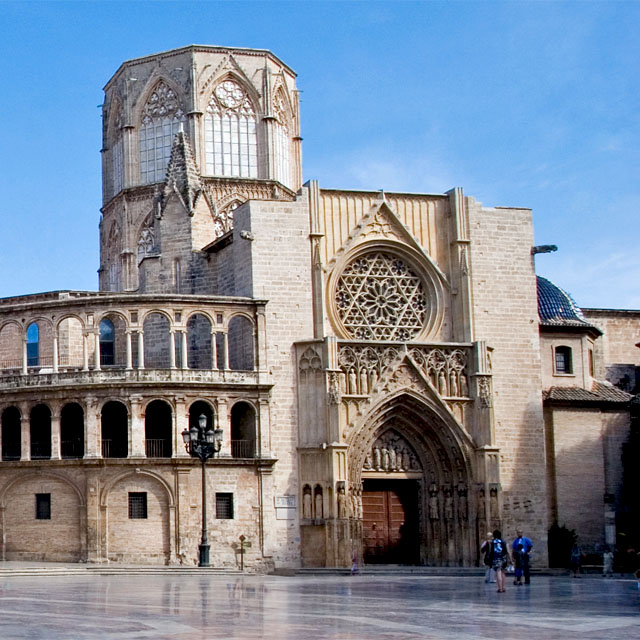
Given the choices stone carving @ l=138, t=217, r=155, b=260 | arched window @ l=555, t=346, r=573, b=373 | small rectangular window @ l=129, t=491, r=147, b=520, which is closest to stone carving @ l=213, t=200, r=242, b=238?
stone carving @ l=138, t=217, r=155, b=260

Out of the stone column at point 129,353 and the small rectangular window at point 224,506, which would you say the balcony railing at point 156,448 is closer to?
the small rectangular window at point 224,506

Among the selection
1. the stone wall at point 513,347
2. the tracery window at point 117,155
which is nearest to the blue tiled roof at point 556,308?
the stone wall at point 513,347

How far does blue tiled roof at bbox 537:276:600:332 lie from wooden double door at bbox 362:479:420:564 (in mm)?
9480

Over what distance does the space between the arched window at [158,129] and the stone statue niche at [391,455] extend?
22915mm

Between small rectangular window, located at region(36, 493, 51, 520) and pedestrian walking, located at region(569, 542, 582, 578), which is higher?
small rectangular window, located at region(36, 493, 51, 520)

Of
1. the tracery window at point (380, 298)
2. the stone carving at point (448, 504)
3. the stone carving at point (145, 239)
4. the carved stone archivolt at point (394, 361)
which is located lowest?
the stone carving at point (448, 504)

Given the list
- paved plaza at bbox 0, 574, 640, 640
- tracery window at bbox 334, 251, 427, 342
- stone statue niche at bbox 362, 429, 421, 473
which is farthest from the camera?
tracery window at bbox 334, 251, 427, 342

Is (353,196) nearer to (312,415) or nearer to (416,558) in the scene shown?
(312,415)

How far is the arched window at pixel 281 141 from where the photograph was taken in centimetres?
6725

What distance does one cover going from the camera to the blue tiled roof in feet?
176

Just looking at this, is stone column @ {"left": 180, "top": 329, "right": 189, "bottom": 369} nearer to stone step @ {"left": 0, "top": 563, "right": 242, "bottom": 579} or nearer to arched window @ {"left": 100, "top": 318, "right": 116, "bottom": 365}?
arched window @ {"left": 100, "top": 318, "right": 116, "bottom": 365}

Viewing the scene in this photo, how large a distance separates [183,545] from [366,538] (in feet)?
23.5

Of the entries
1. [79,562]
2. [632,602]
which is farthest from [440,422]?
[632,602]

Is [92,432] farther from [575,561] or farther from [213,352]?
[575,561]
